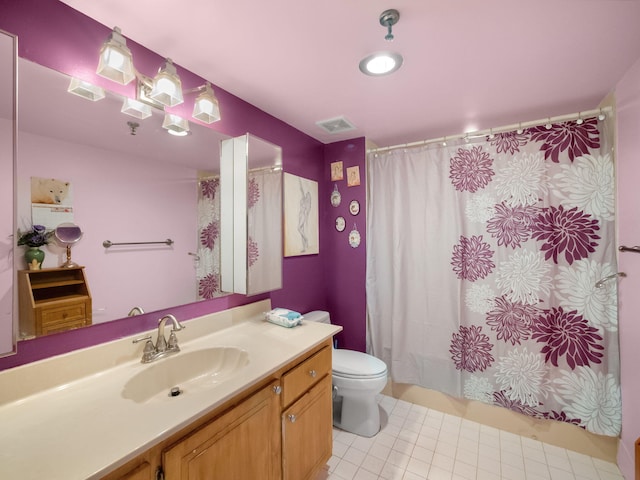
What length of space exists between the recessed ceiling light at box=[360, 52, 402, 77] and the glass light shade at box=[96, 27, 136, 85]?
39.3 inches

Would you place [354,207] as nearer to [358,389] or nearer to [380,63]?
[380,63]

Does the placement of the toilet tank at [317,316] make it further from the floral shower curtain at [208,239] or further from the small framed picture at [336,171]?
the small framed picture at [336,171]

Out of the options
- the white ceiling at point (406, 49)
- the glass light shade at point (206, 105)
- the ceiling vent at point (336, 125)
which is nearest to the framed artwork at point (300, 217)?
the ceiling vent at point (336, 125)

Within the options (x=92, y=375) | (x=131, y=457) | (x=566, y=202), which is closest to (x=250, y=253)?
(x=92, y=375)

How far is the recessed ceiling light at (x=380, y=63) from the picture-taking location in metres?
1.28

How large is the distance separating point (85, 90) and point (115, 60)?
185mm

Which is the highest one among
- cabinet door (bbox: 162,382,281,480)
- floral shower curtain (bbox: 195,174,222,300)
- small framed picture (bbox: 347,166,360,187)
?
small framed picture (bbox: 347,166,360,187)

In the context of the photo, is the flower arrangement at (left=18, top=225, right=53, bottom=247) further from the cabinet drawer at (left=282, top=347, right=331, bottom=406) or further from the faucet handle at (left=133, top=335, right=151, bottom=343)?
the cabinet drawer at (left=282, top=347, right=331, bottom=406)

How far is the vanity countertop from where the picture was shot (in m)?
0.65

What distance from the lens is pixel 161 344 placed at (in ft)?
4.03

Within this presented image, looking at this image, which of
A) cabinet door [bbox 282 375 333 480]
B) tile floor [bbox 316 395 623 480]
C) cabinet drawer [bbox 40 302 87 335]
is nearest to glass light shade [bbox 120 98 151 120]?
cabinet drawer [bbox 40 302 87 335]

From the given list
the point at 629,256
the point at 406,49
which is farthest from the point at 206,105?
the point at 629,256

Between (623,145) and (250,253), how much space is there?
2236 mm

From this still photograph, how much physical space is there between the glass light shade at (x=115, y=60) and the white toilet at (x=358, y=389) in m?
1.95
